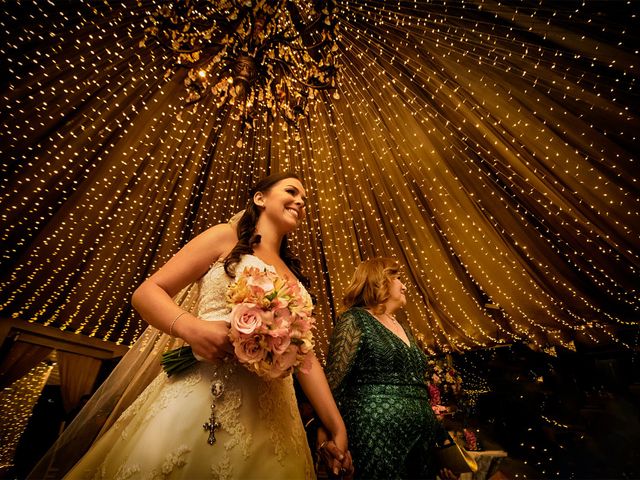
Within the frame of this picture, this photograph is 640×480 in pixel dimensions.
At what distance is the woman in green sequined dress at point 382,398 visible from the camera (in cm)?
161

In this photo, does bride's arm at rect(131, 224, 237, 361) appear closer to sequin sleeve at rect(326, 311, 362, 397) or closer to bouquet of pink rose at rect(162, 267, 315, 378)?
bouquet of pink rose at rect(162, 267, 315, 378)

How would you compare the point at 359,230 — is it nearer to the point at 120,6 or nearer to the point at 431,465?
the point at 431,465

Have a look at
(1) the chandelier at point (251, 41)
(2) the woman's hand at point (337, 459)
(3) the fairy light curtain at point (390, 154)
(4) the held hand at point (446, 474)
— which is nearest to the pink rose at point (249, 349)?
(2) the woman's hand at point (337, 459)

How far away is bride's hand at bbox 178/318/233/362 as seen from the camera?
3.26 ft

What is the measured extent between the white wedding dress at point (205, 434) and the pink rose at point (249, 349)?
0.80 feet

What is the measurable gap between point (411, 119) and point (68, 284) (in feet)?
21.1

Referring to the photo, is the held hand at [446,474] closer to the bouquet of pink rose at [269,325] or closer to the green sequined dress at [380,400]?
the green sequined dress at [380,400]

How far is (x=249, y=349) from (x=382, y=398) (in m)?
1.16

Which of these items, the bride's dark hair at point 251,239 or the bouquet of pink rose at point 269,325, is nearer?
the bouquet of pink rose at point 269,325

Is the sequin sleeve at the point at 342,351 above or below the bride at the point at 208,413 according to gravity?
above

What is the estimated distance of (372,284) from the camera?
7.81 ft

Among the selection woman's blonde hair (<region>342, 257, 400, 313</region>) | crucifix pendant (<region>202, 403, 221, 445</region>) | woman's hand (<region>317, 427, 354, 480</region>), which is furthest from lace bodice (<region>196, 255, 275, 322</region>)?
woman's blonde hair (<region>342, 257, 400, 313</region>)

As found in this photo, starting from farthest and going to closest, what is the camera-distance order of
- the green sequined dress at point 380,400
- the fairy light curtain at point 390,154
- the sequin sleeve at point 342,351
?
the fairy light curtain at point 390,154
the sequin sleeve at point 342,351
the green sequined dress at point 380,400

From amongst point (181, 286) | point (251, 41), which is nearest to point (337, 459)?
point (181, 286)
